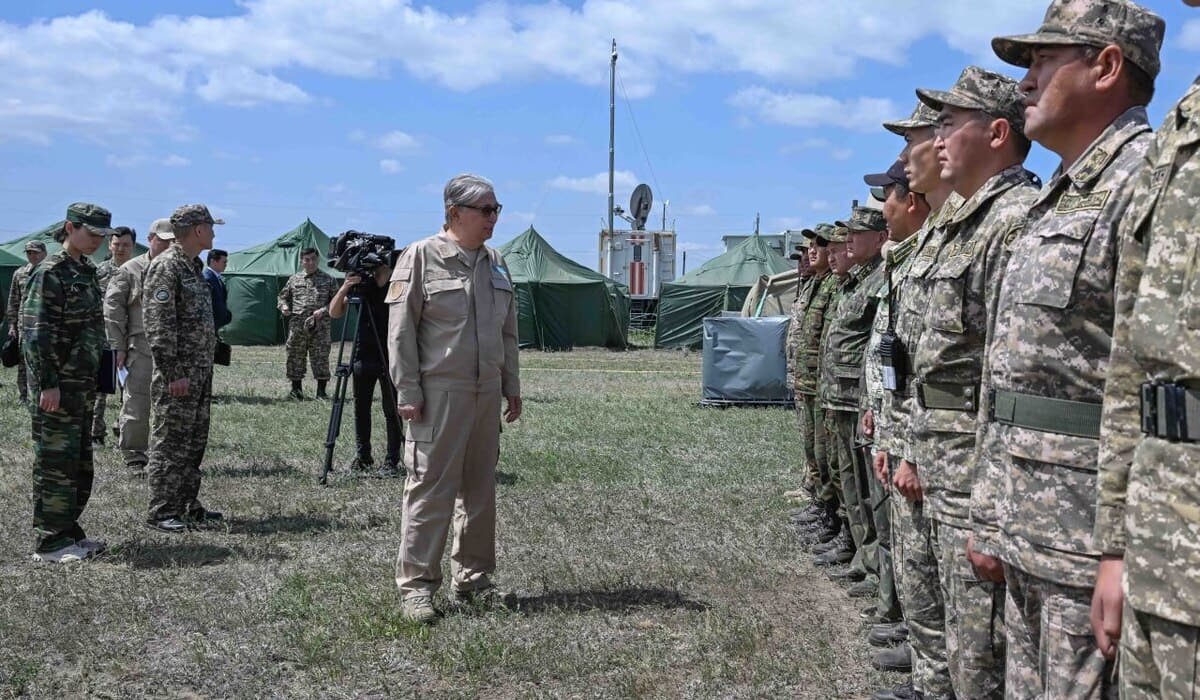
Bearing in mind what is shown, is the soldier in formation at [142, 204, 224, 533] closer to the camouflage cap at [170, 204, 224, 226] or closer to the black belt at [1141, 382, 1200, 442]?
the camouflage cap at [170, 204, 224, 226]

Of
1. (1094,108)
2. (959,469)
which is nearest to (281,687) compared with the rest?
(959,469)

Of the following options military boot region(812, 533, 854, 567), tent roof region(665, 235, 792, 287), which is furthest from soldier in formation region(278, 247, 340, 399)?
tent roof region(665, 235, 792, 287)

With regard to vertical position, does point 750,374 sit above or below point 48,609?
above

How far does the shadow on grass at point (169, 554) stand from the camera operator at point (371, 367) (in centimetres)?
248

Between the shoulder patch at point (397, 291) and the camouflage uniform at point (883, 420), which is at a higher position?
the shoulder patch at point (397, 291)

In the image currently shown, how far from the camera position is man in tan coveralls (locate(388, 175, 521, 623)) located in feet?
16.3

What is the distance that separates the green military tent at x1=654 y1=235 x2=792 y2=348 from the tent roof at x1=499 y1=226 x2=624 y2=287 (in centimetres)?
174

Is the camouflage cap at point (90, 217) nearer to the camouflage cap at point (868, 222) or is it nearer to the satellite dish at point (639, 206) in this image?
the camouflage cap at point (868, 222)

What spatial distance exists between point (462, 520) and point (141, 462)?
4.83 metres

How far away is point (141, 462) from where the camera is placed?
902 cm

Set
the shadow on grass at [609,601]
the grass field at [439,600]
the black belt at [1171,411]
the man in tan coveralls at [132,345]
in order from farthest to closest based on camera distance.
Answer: the man in tan coveralls at [132,345] → the shadow on grass at [609,601] → the grass field at [439,600] → the black belt at [1171,411]

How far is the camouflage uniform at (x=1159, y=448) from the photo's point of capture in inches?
66.1

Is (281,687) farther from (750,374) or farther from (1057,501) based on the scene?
(750,374)

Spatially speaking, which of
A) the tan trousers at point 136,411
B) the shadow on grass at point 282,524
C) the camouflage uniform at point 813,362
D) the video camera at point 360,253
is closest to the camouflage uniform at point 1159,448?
the camouflage uniform at point 813,362
